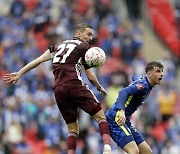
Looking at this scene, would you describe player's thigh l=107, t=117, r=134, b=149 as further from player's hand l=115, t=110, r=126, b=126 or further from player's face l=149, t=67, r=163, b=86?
player's face l=149, t=67, r=163, b=86

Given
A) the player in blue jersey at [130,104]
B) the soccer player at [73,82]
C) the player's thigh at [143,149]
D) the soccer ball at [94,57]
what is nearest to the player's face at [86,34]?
the soccer player at [73,82]

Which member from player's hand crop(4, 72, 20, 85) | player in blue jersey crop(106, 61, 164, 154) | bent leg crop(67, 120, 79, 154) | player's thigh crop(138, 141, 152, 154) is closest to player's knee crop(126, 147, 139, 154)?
player in blue jersey crop(106, 61, 164, 154)

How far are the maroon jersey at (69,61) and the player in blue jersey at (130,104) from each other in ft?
2.48

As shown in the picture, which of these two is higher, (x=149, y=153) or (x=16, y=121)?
(x=16, y=121)

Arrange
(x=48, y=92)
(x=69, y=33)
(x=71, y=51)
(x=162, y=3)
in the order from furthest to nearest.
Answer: (x=162, y=3) < (x=69, y=33) < (x=48, y=92) < (x=71, y=51)

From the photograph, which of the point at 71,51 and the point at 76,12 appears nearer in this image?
the point at 71,51

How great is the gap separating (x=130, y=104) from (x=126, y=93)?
0.38m

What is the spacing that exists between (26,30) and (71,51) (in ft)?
29.8

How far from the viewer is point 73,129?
41.3 feet

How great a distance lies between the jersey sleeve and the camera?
12.3 m

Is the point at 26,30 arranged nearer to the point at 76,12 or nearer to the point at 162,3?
the point at 76,12

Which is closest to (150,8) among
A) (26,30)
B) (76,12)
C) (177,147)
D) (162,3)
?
(162,3)

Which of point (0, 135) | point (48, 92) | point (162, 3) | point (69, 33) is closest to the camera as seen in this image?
point (0, 135)

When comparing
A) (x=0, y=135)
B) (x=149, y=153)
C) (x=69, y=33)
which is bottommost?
(x=149, y=153)
